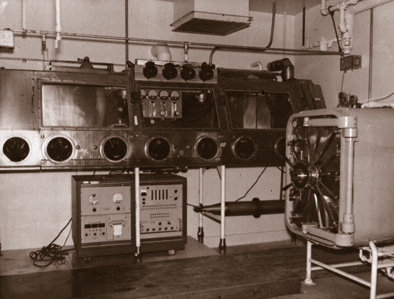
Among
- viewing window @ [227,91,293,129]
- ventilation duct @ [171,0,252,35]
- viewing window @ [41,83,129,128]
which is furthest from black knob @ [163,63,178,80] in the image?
viewing window @ [227,91,293,129]

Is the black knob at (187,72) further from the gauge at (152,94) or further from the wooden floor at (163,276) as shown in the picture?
the wooden floor at (163,276)

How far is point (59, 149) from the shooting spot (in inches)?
148

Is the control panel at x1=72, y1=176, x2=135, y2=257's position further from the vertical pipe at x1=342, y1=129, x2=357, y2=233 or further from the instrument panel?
the vertical pipe at x1=342, y1=129, x2=357, y2=233

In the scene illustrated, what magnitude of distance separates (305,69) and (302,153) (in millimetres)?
2187

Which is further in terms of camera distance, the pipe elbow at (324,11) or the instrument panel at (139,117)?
the pipe elbow at (324,11)

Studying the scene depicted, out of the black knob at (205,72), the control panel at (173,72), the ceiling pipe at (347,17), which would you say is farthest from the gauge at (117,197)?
the ceiling pipe at (347,17)

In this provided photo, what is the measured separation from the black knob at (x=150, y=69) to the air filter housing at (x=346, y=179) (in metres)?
1.39

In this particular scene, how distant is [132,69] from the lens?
4.09 metres

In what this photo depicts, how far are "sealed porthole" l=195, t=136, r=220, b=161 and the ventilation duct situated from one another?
3.75 feet

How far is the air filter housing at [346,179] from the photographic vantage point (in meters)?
2.83

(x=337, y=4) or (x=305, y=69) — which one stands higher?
(x=337, y=4)

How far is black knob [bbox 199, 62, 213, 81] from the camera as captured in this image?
4.20 m

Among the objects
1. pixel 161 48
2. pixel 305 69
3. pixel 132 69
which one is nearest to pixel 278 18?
pixel 305 69

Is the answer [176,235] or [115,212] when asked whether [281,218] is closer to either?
[176,235]
